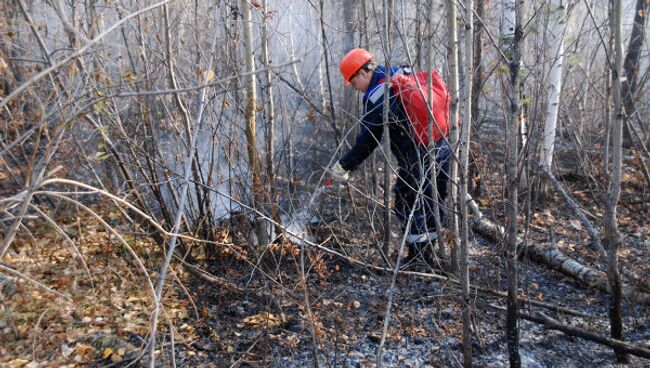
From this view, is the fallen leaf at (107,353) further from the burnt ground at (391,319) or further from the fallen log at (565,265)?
the fallen log at (565,265)

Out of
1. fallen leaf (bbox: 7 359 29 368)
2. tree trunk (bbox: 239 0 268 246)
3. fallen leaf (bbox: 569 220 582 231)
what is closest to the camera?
fallen leaf (bbox: 7 359 29 368)

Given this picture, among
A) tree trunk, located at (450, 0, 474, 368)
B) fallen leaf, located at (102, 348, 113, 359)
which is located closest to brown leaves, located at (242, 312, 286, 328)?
fallen leaf, located at (102, 348, 113, 359)

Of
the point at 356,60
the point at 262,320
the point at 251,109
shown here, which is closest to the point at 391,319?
the point at 262,320

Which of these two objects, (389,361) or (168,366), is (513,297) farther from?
(168,366)

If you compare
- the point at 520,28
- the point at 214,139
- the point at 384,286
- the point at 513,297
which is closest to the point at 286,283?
the point at 384,286

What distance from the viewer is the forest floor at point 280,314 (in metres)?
2.82

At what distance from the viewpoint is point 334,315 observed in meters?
3.01

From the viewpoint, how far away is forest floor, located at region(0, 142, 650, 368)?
282 centimetres

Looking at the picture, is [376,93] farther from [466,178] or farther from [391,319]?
[391,319]

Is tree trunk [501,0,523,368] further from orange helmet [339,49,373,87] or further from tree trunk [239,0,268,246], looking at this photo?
tree trunk [239,0,268,246]

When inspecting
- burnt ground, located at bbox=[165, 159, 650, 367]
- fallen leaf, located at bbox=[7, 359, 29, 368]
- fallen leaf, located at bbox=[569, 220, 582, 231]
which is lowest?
fallen leaf, located at bbox=[569, 220, 582, 231]

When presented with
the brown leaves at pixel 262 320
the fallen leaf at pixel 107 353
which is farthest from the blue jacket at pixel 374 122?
the fallen leaf at pixel 107 353

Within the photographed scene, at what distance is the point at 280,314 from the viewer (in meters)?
3.15

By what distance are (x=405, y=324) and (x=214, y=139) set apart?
192cm
